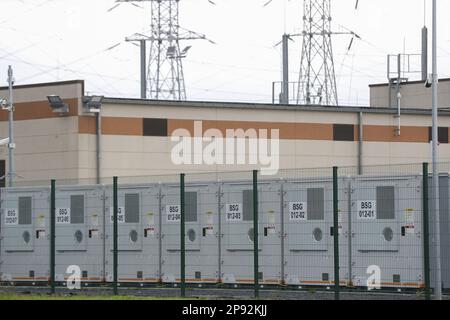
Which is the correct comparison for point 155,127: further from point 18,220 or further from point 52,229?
point 52,229

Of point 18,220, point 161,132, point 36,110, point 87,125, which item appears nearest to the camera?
point 18,220

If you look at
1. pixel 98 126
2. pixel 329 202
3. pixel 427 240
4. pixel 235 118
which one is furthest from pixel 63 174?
pixel 427 240

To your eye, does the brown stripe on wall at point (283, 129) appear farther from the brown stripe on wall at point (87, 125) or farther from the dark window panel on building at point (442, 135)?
the dark window panel on building at point (442, 135)

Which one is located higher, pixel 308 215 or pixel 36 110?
pixel 36 110

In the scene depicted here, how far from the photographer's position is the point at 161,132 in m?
50.3

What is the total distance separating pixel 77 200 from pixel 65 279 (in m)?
1.88

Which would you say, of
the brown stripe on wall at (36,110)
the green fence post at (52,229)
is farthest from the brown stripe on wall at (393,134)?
the green fence post at (52,229)

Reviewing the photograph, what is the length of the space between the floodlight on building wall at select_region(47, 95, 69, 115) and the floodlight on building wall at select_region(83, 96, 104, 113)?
0.80m

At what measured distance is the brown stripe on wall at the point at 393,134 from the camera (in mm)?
55062

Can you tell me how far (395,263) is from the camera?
23.4 m

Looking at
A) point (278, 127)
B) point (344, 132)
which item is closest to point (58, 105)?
point (278, 127)

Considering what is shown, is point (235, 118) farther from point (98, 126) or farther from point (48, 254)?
point (48, 254)

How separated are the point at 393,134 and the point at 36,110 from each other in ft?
55.5

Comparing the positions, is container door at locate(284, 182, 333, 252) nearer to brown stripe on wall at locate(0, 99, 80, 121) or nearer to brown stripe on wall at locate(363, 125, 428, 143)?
brown stripe on wall at locate(0, 99, 80, 121)
